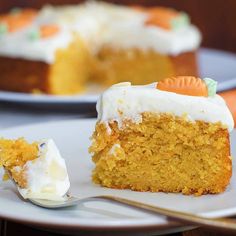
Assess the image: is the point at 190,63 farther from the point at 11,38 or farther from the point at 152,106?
the point at 152,106

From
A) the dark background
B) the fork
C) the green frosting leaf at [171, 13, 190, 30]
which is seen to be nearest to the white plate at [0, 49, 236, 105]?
the green frosting leaf at [171, 13, 190, 30]

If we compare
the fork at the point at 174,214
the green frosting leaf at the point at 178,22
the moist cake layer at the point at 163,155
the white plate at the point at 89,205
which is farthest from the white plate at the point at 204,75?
the fork at the point at 174,214

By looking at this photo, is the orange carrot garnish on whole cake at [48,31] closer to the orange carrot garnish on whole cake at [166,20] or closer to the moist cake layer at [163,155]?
the orange carrot garnish on whole cake at [166,20]

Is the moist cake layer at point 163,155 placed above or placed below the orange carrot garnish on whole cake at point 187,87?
below

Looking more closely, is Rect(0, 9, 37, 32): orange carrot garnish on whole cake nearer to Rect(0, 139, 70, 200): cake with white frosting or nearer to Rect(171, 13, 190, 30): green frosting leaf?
Rect(171, 13, 190, 30): green frosting leaf

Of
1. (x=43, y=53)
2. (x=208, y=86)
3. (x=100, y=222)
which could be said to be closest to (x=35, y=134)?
(x=208, y=86)
